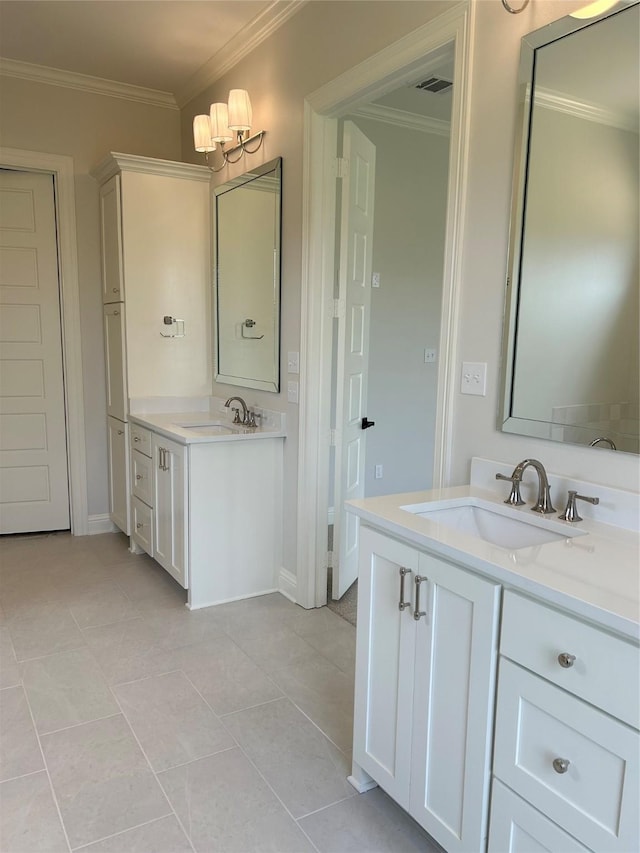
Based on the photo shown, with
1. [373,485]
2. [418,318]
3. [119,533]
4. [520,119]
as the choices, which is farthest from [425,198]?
[119,533]

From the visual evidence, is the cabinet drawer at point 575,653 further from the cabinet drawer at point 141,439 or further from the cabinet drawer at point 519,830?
the cabinet drawer at point 141,439

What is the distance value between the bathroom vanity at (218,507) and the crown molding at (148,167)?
1.46 meters

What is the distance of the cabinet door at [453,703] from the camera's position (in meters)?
1.33

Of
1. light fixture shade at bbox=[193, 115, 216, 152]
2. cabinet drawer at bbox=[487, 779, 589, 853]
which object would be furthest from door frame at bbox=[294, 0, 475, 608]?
cabinet drawer at bbox=[487, 779, 589, 853]

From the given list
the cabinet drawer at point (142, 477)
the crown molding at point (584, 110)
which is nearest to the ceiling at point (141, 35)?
the crown molding at point (584, 110)

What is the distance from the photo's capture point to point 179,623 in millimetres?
2863

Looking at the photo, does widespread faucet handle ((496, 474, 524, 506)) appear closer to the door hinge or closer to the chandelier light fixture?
the door hinge

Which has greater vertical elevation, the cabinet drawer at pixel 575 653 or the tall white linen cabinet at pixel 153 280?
the tall white linen cabinet at pixel 153 280

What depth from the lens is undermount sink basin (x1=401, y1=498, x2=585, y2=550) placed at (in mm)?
1598

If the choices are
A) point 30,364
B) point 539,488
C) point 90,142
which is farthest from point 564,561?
point 90,142

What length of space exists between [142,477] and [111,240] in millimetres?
1453

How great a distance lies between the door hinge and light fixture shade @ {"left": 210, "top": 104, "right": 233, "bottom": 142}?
682 millimetres

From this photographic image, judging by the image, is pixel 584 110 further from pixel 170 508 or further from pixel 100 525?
pixel 100 525

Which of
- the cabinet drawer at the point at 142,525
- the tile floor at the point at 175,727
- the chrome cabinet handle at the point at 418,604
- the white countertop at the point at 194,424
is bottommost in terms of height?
the tile floor at the point at 175,727
